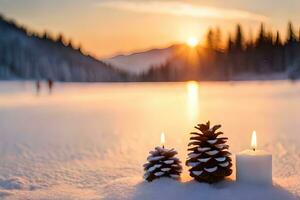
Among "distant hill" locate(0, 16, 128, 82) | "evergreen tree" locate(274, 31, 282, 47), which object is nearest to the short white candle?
"evergreen tree" locate(274, 31, 282, 47)

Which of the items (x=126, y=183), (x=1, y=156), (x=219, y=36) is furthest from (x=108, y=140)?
(x=219, y=36)

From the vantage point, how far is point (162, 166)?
3.23 m

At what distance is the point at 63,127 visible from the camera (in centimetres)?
782

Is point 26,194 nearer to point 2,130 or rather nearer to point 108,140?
point 108,140

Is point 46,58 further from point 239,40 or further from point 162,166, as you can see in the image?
point 162,166

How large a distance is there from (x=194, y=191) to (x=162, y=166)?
37 cm

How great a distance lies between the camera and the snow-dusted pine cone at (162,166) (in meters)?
3.22

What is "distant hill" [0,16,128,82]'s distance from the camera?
266ft

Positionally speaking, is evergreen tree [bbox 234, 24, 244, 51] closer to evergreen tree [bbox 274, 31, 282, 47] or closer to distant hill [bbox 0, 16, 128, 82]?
evergreen tree [bbox 274, 31, 282, 47]

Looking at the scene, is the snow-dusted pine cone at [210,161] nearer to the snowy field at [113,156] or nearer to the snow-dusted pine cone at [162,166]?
the snowy field at [113,156]

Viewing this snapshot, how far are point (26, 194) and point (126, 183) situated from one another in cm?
71

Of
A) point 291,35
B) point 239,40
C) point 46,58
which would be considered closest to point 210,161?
point 291,35

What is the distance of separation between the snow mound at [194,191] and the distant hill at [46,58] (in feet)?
245

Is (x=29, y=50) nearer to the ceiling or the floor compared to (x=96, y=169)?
nearer to the ceiling
